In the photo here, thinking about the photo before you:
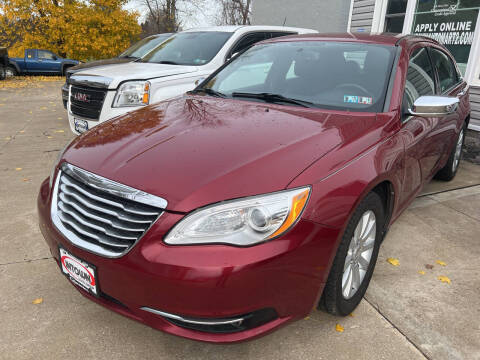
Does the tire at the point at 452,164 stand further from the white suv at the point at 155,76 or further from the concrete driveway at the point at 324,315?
the white suv at the point at 155,76

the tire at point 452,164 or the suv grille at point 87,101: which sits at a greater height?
the suv grille at point 87,101

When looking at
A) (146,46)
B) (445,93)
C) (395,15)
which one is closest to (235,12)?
(146,46)

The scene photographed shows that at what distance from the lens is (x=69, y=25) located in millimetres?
19750

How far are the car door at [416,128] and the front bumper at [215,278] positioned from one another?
3.85 feet

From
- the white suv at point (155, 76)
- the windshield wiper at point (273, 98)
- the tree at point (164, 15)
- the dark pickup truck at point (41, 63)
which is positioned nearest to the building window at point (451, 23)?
the white suv at point (155, 76)

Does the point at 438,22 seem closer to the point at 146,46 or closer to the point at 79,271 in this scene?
the point at 146,46

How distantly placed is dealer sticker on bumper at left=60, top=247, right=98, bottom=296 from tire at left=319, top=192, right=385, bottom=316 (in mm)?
1156

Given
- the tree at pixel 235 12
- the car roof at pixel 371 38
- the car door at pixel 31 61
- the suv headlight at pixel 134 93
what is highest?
the tree at pixel 235 12

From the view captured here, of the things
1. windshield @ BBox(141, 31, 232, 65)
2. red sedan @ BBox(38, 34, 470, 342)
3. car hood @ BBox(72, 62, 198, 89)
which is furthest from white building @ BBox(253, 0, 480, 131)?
red sedan @ BBox(38, 34, 470, 342)

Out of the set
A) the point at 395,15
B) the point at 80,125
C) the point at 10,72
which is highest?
the point at 395,15

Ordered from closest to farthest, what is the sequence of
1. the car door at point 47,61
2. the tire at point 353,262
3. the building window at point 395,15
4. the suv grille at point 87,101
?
the tire at point 353,262
the suv grille at point 87,101
the building window at point 395,15
the car door at point 47,61

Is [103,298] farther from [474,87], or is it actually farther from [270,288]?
[474,87]

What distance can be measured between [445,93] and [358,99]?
1565 millimetres

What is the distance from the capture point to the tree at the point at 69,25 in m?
19.7
